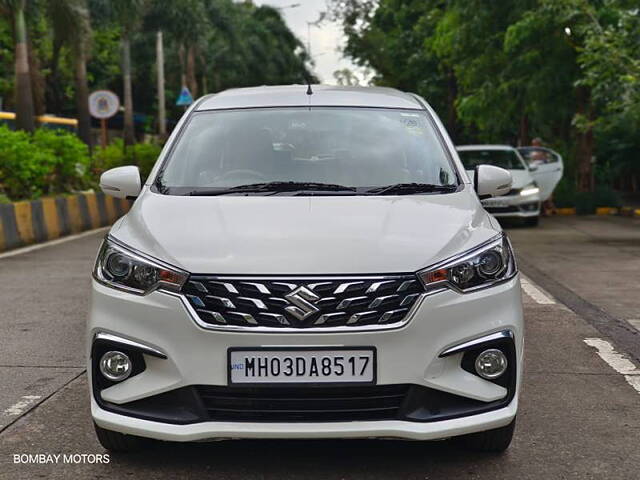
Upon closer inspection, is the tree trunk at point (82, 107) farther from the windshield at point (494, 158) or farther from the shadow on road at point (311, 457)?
the shadow on road at point (311, 457)

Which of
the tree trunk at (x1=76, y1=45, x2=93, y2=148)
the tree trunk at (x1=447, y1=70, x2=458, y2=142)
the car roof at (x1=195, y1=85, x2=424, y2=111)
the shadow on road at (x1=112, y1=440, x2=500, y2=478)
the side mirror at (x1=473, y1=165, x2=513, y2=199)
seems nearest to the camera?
the shadow on road at (x1=112, y1=440, x2=500, y2=478)

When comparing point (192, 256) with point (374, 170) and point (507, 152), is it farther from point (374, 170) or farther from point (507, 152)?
point (507, 152)

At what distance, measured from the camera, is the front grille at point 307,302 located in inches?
147

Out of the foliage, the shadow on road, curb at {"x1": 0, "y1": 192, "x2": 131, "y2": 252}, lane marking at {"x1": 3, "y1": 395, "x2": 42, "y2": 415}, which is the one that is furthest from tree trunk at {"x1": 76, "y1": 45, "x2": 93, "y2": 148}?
the shadow on road

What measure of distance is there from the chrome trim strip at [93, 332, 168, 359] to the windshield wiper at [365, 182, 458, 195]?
1.31m

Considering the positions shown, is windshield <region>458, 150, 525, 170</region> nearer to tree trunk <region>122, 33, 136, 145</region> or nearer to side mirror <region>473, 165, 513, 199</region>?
side mirror <region>473, 165, 513, 199</region>

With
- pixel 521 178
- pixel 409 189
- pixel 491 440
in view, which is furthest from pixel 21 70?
pixel 491 440

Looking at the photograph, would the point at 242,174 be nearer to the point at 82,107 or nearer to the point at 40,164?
the point at 40,164

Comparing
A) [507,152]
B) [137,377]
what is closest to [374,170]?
[137,377]

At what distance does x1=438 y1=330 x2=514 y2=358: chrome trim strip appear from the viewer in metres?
3.81

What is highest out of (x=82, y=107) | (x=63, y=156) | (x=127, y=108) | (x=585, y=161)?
(x=63, y=156)

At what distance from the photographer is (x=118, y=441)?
421 centimetres

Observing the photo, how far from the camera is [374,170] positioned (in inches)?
195

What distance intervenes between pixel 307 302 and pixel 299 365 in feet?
0.74
